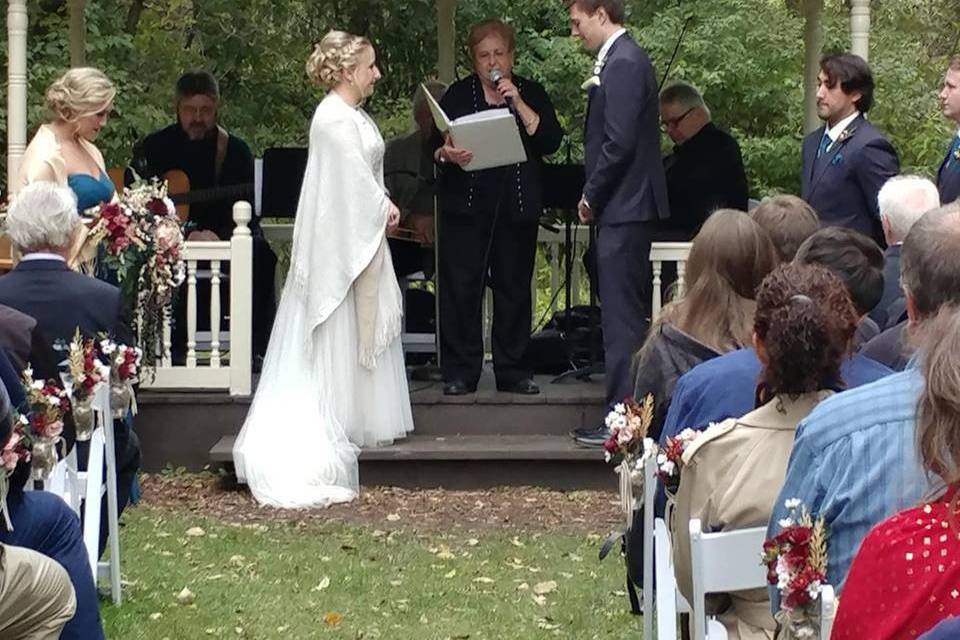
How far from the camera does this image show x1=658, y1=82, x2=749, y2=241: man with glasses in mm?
9656

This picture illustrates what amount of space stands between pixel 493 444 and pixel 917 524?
654 centimetres

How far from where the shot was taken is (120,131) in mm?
15109

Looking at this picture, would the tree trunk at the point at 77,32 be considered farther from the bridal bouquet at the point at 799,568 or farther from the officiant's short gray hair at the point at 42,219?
the bridal bouquet at the point at 799,568

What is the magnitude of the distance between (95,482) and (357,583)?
1352 millimetres

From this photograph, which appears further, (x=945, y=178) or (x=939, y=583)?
(x=945, y=178)

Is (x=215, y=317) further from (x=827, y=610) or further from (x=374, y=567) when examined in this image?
(x=827, y=610)

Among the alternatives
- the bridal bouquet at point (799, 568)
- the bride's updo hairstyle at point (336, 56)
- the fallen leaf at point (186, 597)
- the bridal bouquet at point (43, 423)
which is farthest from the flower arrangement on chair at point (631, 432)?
the bride's updo hairstyle at point (336, 56)

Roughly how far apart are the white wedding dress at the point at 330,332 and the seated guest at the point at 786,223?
3.56 meters

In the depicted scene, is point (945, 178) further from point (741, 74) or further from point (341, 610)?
point (741, 74)

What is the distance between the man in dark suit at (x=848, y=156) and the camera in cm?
768

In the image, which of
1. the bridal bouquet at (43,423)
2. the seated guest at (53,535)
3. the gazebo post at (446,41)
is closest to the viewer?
the seated guest at (53,535)

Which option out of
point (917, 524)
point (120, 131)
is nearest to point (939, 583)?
point (917, 524)

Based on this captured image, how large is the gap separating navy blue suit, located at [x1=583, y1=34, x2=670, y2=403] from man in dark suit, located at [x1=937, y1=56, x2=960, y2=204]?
1.43 m

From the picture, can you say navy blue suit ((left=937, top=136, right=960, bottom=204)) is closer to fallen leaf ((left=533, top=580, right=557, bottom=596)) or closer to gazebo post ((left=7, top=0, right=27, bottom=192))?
fallen leaf ((left=533, top=580, right=557, bottom=596))
